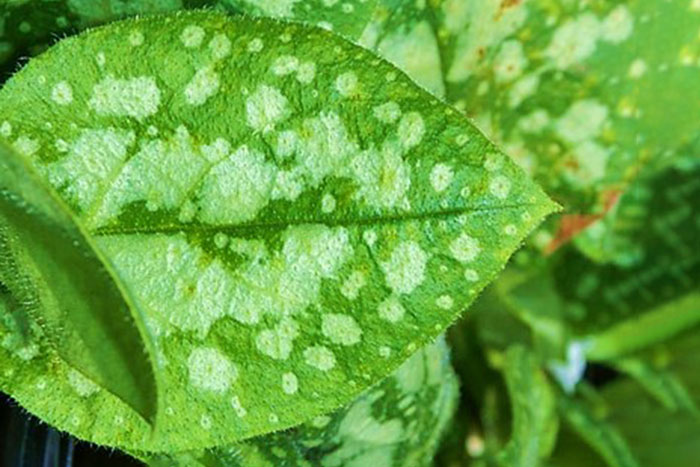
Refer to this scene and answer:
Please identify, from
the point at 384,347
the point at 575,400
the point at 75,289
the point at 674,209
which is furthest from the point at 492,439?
the point at 75,289

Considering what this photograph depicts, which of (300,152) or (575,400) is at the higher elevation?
(300,152)

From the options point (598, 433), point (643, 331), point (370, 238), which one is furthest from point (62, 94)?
point (643, 331)

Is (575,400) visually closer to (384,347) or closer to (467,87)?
(467,87)

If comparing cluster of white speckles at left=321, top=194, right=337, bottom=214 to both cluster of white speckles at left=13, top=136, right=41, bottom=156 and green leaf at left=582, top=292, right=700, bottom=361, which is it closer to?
cluster of white speckles at left=13, top=136, right=41, bottom=156

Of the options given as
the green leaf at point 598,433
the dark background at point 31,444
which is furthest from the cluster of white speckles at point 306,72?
the green leaf at point 598,433

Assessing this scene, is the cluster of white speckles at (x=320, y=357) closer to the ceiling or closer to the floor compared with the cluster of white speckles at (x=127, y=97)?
closer to the floor

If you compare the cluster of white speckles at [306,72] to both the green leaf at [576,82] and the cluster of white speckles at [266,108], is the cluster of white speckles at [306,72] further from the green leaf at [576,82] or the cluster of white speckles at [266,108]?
→ the green leaf at [576,82]
